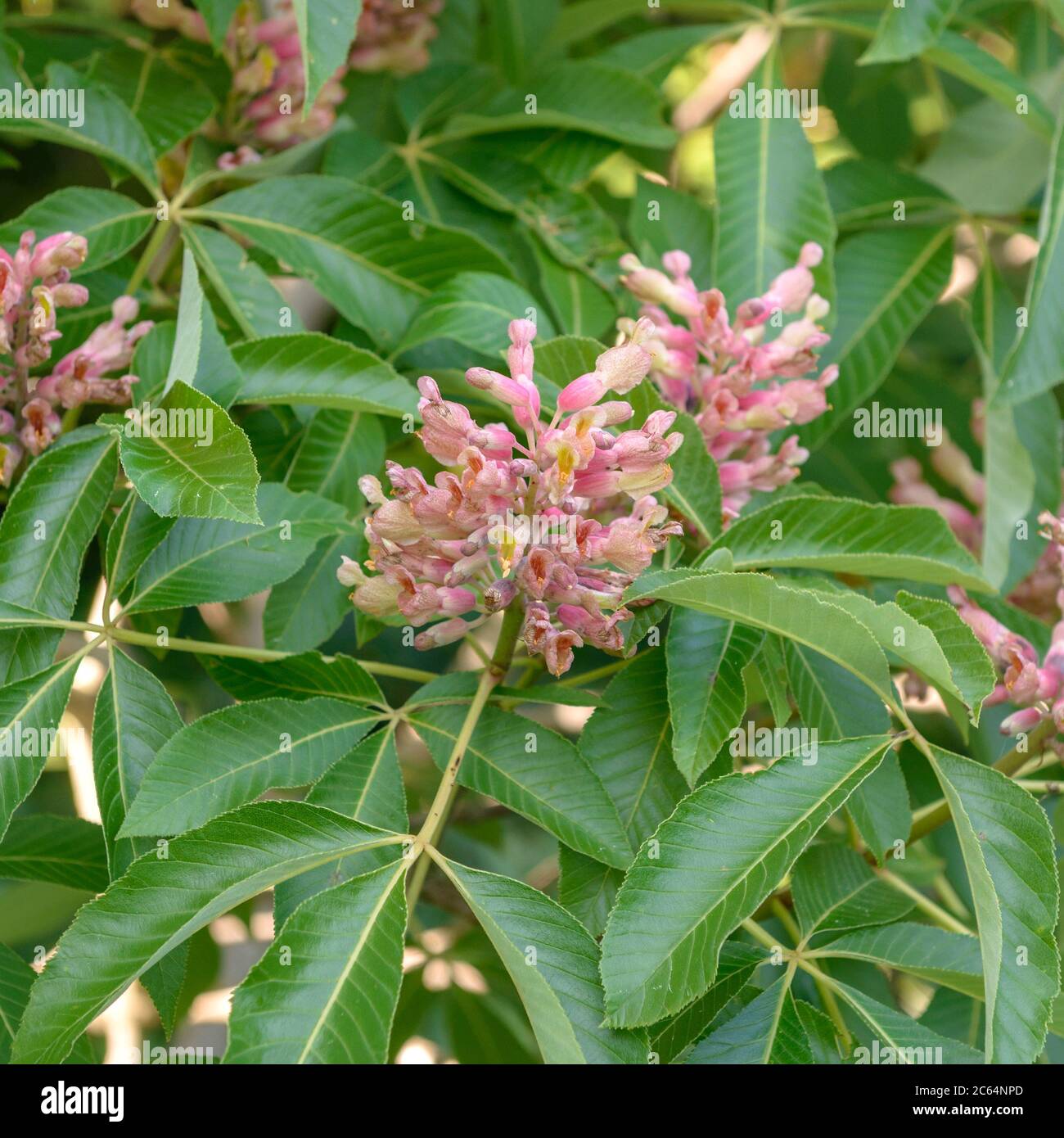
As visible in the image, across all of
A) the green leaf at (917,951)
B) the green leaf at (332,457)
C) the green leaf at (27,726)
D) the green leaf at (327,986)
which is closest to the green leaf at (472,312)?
the green leaf at (332,457)

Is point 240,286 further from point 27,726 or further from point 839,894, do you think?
point 839,894

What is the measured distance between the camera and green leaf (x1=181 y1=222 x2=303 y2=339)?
1.62m

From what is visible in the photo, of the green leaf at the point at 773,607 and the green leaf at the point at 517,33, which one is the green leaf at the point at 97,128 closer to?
the green leaf at the point at 517,33

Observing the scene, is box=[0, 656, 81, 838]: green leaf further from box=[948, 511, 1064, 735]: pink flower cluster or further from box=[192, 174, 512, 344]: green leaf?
box=[948, 511, 1064, 735]: pink flower cluster

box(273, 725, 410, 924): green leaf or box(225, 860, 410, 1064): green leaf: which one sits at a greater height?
box(273, 725, 410, 924): green leaf

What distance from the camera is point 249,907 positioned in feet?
8.09

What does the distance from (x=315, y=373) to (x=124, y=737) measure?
462mm

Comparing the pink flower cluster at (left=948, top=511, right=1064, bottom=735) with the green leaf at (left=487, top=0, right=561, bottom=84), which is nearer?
the pink flower cluster at (left=948, top=511, right=1064, bottom=735)

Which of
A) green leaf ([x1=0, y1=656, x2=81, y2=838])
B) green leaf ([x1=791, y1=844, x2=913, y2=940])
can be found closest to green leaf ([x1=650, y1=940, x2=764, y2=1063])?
green leaf ([x1=791, y1=844, x2=913, y2=940])

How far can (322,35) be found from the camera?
139 cm

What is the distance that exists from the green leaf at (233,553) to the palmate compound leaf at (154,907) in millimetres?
306

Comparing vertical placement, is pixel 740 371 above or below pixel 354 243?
below

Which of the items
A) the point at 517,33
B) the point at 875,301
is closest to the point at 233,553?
the point at 875,301

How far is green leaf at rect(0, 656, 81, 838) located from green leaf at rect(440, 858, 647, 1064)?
0.45 meters
